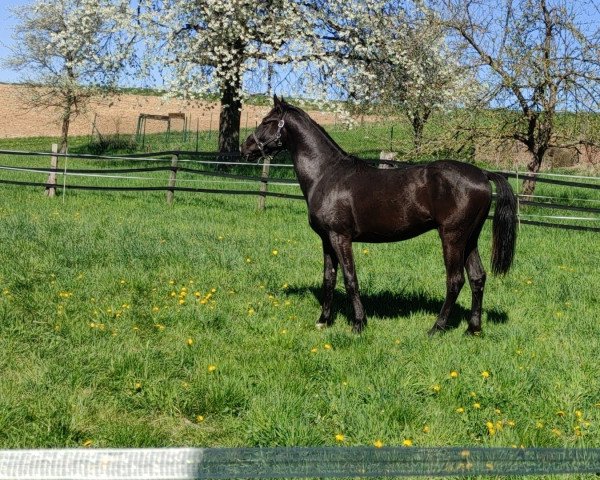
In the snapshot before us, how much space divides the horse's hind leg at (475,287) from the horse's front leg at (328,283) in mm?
1363

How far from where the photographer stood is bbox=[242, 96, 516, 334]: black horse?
6172 millimetres

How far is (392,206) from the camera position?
630cm

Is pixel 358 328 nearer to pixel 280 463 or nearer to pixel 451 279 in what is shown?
pixel 451 279

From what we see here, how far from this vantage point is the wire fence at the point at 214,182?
13.8 m

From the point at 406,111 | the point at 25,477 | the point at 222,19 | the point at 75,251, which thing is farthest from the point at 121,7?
the point at 25,477

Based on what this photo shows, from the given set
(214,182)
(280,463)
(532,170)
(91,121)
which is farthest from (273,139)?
(91,121)

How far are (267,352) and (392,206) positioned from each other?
1.92 m

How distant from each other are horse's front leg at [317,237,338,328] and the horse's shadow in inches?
13.4

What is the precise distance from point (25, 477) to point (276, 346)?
160 inches

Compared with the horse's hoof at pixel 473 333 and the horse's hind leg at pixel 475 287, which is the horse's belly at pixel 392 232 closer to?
the horse's hind leg at pixel 475 287

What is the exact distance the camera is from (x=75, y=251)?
8805mm

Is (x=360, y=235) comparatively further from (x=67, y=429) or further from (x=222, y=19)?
(x=222, y=19)

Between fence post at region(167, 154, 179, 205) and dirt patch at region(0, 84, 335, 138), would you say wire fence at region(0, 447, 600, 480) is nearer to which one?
fence post at region(167, 154, 179, 205)

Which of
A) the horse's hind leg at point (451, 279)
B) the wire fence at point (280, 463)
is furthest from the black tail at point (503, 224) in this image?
the wire fence at point (280, 463)
